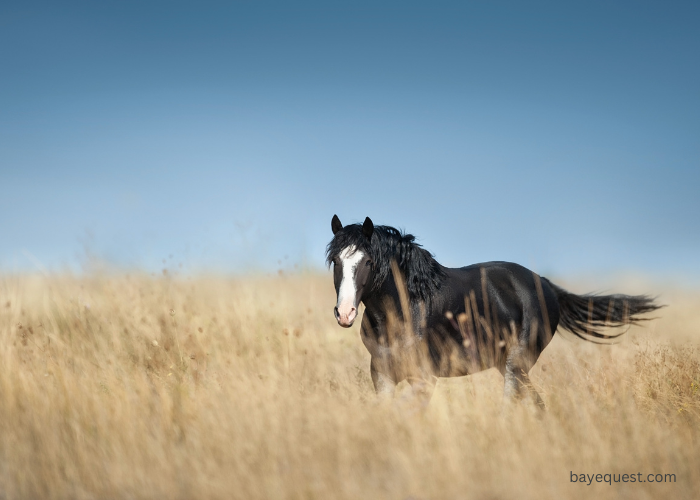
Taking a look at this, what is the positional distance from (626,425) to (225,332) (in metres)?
5.09

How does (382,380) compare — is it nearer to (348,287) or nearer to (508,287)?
(348,287)

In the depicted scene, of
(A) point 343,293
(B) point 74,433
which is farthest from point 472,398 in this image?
(B) point 74,433

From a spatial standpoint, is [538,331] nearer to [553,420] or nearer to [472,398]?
[472,398]

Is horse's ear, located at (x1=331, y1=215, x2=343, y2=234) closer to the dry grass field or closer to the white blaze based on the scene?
the white blaze

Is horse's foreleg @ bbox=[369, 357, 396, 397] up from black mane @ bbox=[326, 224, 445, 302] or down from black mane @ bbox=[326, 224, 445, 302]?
down

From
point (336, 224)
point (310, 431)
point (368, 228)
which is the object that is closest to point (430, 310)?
point (368, 228)

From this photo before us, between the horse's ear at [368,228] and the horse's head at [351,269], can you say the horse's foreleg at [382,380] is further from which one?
the horse's ear at [368,228]

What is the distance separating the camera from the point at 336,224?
5262 mm

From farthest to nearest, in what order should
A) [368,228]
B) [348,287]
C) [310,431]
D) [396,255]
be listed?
[396,255] < [368,228] < [348,287] < [310,431]

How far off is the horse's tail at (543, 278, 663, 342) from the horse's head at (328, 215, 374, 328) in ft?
10.8

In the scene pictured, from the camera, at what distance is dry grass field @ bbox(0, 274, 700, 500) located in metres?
3.25

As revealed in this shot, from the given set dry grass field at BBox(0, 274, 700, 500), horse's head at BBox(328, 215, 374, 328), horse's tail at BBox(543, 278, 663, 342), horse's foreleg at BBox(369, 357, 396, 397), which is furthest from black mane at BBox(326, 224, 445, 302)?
horse's tail at BBox(543, 278, 663, 342)

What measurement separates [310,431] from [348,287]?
4.31 feet

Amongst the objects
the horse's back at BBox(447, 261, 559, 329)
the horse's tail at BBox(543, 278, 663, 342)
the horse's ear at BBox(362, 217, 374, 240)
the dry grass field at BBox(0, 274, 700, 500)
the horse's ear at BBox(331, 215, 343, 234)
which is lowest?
the dry grass field at BBox(0, 274, 700, 500)
